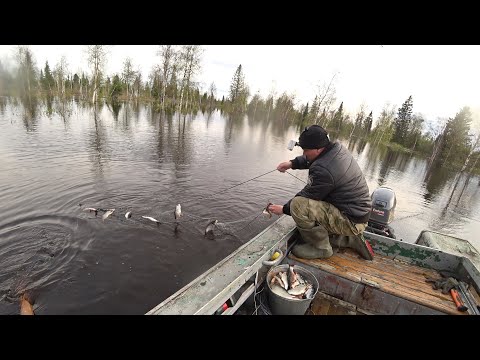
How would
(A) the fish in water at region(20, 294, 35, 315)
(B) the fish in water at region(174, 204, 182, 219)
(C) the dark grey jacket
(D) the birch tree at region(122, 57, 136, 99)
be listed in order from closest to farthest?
(A) the fish in water at region(20, 294, 35, 315)
(C) the dark grey jacket
(B) the fish in water at region(174, 204, 182, 219)
(D) the birch tree at region(122, 57, 136, 99)

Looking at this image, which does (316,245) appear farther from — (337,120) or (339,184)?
(337,120)

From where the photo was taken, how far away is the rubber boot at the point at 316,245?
155 inches

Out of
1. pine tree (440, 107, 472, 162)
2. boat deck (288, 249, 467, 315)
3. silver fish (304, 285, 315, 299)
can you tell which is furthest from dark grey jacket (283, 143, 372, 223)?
pine tree (440, 107, 472, 162)

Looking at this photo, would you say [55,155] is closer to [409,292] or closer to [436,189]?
[409,292]

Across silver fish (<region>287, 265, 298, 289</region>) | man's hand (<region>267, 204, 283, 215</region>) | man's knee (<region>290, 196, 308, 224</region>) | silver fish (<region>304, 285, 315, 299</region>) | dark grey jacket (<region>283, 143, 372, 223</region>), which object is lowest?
silver fish (<region>304, 285, 315, 299</region>)

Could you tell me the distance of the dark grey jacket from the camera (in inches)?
144

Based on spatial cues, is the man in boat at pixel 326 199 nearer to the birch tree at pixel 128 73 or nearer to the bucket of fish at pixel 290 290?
the bucket of fish at pixel 290 290

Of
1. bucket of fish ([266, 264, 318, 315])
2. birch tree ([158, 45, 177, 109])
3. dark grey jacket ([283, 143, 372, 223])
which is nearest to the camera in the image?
bucket of fish ([266, 264, 318, 315])

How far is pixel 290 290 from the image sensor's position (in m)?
3.10

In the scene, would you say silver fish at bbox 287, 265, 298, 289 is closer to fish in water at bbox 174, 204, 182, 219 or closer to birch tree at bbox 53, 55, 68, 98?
fish in water at bbox 174, 204, 182, 219

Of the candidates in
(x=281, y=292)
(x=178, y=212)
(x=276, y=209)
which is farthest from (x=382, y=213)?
(x=178, y=212)

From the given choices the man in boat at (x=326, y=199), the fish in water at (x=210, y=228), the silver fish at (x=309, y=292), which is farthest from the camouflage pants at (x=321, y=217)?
the fish in water at (x=210, y=228)

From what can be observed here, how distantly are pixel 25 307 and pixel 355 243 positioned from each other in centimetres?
500
